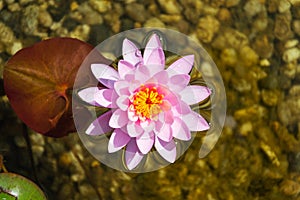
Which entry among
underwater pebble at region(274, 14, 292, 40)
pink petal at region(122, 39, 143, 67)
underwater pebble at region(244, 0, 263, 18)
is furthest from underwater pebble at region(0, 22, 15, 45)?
underwater pebble at region(274, 14, 292, 40)

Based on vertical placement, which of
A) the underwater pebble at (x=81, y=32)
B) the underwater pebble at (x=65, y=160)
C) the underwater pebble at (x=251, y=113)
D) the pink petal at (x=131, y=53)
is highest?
the pink petal at (x=131, y=53)

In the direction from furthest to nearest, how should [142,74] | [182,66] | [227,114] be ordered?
1. [227,114]
2. [182,66]
3. [142,74]

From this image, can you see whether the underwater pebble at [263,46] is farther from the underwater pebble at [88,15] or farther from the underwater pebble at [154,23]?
the underwater pebble at [88,15]

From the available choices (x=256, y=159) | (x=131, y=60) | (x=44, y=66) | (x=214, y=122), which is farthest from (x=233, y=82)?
(x=44, y=66)

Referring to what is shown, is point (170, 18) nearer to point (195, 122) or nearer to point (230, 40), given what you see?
point (230, 40)

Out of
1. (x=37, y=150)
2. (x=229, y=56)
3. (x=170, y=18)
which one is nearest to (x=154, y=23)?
(x=170, y=18)

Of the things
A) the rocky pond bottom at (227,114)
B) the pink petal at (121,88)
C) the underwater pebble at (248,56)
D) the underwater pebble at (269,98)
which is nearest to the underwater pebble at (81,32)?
the rocky pond bottom at (227,114)
